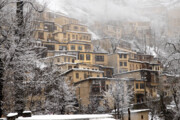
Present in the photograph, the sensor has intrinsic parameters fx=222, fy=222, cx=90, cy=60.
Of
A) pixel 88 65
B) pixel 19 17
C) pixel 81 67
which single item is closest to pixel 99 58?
pixel 88 65

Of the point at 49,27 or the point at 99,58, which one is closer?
the point at 99,58

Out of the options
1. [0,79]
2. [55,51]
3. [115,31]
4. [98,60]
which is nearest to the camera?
[0,79]

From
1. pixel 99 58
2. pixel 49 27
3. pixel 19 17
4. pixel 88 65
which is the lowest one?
pixel 19 17

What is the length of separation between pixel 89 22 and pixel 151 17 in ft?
223

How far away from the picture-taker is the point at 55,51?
63.5m

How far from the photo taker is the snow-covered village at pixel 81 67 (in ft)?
35.4

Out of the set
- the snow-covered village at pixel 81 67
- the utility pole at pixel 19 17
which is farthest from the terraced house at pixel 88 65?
the utility pole at pixel 19 17

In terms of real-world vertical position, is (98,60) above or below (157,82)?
above

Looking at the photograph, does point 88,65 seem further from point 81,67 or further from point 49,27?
point 49,27

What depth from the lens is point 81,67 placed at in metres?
56.4

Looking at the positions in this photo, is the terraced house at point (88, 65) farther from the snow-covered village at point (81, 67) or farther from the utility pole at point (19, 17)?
the utility pole at point (19, 17)

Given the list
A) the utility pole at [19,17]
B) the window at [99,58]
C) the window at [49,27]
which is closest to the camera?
the utility pole at [19,17]

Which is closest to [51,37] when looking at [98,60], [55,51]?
[55,51]

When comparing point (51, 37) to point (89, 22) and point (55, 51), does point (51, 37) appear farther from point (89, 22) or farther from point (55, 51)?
point (89, 22)
